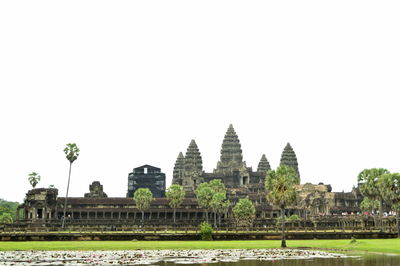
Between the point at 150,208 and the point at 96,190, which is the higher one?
the point at 96,190

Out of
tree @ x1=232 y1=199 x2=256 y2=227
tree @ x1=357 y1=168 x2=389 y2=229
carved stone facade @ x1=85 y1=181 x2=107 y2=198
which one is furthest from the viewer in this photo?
carved stone facade @ x1=85 y1=181 x2=107 y2=198

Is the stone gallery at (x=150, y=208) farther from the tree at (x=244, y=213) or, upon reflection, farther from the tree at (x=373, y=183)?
the tree at (x=373, y=183)

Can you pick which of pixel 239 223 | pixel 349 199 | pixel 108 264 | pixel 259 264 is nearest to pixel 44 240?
pixel 108 264

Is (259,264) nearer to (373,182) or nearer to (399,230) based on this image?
(399,230)

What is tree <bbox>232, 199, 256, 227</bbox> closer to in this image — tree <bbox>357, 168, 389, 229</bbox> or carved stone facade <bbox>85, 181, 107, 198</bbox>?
tree <bbox>357, 168, 389, 229</bbox>

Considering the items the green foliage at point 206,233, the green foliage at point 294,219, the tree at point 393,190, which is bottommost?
the green foliage at point 206,233

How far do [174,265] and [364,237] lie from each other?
145 ft

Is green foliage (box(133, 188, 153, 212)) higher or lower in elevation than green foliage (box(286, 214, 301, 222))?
higher

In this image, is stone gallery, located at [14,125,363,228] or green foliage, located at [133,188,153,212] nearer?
stone gallery, located at [14,125,363,228]

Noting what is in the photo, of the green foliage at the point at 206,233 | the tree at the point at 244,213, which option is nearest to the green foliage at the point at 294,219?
the tree at the point at 244,213

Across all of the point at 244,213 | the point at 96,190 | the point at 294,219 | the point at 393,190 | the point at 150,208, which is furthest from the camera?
the point at 96,190

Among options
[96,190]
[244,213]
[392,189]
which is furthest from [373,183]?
[96,190]

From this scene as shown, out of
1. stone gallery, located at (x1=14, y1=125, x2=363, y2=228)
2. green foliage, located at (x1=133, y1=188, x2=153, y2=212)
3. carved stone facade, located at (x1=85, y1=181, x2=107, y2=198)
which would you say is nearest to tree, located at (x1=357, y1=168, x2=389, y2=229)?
stone gallery, located at (x1=14, y1=125, x2=363, y2=228)

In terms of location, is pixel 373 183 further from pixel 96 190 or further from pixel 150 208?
pixel 96 190
